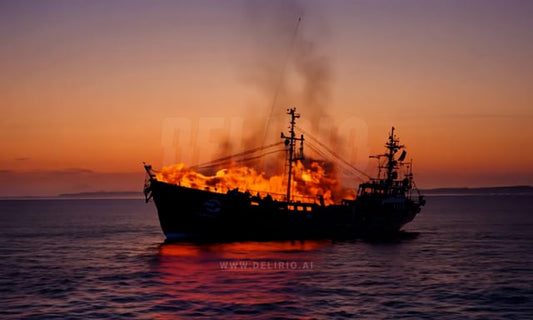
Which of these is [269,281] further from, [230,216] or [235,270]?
[230,216]

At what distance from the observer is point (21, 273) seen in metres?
54.2

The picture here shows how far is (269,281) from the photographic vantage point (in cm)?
4575

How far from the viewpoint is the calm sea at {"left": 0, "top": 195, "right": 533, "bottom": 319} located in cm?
3644

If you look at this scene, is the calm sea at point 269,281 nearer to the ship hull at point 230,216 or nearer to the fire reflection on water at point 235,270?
the fire reflection on water at point 235,270

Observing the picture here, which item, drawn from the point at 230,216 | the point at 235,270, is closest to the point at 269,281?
the point at 235,270

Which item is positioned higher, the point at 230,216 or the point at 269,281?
the point at 230,216

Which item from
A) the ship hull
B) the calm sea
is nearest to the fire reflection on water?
the calm sea

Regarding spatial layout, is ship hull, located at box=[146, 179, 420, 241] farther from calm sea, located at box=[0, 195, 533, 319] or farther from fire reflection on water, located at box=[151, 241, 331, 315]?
calm sea, located at box=[0, 195, 533, 319]

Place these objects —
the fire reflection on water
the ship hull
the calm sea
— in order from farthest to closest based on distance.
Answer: the ship hull → the fire reflection on water → the calm sea

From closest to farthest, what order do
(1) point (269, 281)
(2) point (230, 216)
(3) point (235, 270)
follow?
1. (1) point (269, 281)
2. (3) point (235, 270)
3. (2) point (230, 216)

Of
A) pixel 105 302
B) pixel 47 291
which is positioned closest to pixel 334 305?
pixel 105 302

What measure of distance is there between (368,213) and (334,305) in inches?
1962

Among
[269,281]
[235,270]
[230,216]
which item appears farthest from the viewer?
[230,216]

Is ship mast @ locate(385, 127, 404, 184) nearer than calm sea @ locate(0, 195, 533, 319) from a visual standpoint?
No
